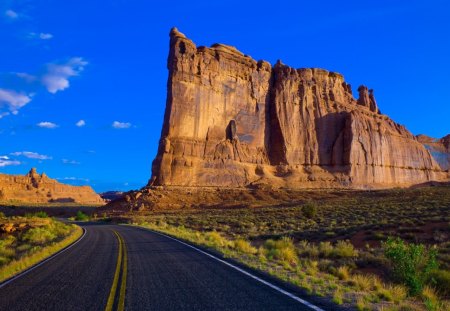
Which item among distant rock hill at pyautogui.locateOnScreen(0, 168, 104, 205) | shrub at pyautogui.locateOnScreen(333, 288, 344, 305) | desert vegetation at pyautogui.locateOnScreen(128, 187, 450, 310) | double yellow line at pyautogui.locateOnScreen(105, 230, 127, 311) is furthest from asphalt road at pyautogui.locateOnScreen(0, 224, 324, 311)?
distant rock hill at pyautogui.locateOnScreen(0, 168, 104, 205)

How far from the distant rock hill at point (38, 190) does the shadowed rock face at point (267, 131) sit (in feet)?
188

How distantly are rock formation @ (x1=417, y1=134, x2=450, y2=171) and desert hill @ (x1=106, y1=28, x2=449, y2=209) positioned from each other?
9657 millimetres

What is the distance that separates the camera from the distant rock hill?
112 metres

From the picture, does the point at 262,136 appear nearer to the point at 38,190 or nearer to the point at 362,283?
the point at 38,190

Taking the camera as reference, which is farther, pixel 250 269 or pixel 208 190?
pixel 208 190

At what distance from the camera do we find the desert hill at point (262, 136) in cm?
7550

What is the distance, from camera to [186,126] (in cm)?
7756

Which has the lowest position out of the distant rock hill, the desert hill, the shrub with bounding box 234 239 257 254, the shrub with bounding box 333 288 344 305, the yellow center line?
the yellow center line

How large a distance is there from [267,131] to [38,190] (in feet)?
244

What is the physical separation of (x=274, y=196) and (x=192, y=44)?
36649 mm

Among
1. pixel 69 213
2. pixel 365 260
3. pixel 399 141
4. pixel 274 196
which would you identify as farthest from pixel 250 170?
pixel 365 260

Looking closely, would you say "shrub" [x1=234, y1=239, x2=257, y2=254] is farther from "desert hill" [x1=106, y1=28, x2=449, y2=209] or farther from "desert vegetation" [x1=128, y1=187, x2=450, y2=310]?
"desert hill" [x1=106, y1=28, x2=449, y2=209]

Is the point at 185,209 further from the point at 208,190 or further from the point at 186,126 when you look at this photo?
the point at 186,126

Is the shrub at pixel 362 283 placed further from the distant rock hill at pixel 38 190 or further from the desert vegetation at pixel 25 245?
the distant rock hill at pixel 38 190
